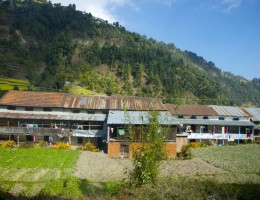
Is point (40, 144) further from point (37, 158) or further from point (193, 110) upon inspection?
point (193, 110)

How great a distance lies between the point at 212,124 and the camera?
43.8 m

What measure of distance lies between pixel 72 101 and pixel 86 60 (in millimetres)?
72276

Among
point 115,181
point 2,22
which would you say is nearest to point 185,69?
point 2,22

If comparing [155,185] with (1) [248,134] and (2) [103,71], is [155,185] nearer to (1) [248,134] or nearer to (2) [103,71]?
(1) [248,134]

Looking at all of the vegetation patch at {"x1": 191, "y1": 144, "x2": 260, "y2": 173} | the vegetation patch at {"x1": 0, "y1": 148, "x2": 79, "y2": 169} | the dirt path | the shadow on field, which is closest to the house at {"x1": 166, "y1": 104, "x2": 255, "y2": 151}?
the vegetation patch at {"x1": 191, "y1": 144, "x2": 260, "y2": 173}

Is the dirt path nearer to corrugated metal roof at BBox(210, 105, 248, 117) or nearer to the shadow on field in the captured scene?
the shadow on field

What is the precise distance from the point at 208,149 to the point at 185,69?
306ft

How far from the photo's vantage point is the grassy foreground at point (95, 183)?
13.3 metres

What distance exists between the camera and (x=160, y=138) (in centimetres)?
1457

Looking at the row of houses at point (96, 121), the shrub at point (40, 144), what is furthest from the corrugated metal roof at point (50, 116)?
the shrub at point (40, 144)

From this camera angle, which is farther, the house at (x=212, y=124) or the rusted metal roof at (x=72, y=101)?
the house at (x=212, y=124)

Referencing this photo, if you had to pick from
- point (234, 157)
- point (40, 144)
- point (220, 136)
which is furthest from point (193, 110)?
point (40, 144)

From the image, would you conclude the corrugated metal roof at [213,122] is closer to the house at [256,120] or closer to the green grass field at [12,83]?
the house at [256,120]

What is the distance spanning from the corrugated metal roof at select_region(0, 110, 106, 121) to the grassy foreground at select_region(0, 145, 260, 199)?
20.1 ft
